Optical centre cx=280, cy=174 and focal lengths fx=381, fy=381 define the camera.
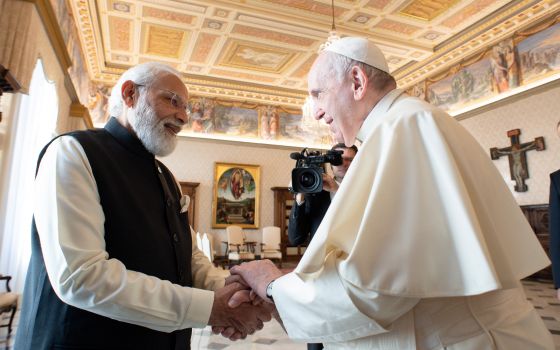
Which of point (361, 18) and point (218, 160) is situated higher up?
point (361, 18)

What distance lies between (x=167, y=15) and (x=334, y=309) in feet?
34.7

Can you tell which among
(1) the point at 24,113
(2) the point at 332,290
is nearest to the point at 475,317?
(2) the point at 332,290

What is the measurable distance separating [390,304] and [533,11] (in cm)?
1140

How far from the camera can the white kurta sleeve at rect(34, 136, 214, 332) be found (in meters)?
1.42

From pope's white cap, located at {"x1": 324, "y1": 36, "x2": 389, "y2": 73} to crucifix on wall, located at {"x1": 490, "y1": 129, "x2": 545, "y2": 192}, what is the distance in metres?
10.3

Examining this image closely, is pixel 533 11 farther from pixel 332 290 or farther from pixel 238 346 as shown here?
pixel 332 290

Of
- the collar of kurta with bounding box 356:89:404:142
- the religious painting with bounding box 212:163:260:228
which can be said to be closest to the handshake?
the collar of kurta with bounding box 356:89:404:142

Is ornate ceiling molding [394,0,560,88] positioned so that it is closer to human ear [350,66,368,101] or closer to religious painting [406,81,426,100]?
religious painting [406,81,426,100]

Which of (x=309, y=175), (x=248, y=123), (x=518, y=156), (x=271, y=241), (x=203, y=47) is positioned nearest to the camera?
(x=309, y=175)

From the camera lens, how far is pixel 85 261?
1438mm

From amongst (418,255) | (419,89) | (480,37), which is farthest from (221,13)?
(418,255)

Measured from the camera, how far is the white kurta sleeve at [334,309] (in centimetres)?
114

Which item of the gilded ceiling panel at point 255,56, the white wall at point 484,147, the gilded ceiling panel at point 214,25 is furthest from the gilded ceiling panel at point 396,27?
the gilded ceiling panel at point 214,25

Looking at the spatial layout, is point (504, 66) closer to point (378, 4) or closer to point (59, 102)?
point (378, 4)
